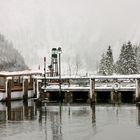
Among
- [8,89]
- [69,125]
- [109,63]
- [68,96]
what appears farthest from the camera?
[109,63]

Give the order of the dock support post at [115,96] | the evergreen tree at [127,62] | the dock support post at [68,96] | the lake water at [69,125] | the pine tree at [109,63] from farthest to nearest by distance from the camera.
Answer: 1. the pine tree at [109,63]
2. the evergreen tree at [127,62]
3. the dock support post at [68,96]
4. the dock support post at [115,96]
5. the lake water at [69,125]

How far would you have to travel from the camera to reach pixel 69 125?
29953 mm

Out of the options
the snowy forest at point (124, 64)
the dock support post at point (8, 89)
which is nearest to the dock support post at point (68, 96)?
the dock support post at point (8, 89)

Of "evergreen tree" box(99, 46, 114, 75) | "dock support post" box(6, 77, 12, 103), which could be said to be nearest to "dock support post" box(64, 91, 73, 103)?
"dock support post" box(6, 77, 12, 103)

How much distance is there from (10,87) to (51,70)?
17.7 metres

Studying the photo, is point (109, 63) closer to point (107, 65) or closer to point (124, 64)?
point (107, 65)

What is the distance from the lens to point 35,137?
2502 centimetres

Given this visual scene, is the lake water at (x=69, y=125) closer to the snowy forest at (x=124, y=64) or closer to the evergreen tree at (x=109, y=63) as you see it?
the snowy forest at (x=124, y=64)

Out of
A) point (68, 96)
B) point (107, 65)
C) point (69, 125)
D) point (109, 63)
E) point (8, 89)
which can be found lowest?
point (69, 125)

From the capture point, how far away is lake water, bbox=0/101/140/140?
25.4 m

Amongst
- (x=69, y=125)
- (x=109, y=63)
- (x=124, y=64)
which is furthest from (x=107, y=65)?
(x=69, y=125)

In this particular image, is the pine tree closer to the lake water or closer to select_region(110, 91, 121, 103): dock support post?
select_region(110, 91, 121, 103): dock support post

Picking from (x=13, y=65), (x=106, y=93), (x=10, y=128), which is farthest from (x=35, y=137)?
(x=13, y=65)

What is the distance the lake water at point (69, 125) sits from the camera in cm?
2538
